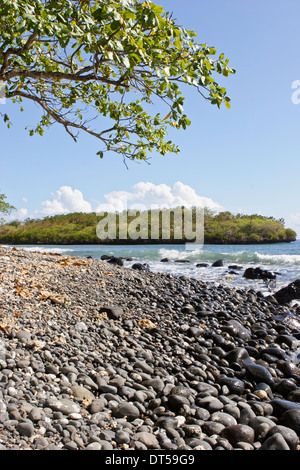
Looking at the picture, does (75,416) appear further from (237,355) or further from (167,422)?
(237,355)

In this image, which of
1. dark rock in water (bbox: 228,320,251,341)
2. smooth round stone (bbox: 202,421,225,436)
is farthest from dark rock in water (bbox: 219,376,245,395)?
dark rock in water (bbox: 228,320,251,341)

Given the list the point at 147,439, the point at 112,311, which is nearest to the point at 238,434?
the point at 147,439

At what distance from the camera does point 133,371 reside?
4.57 meters

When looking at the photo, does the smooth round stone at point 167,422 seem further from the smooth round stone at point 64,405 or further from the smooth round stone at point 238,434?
the smooth round stone at point 64,405

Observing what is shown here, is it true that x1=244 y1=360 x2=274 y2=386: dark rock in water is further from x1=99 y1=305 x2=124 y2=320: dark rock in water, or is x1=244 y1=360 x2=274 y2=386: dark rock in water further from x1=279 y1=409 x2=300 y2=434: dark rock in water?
x1=99 y1=305 x2=124 y2=320: dark rock in water

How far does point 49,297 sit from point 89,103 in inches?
229

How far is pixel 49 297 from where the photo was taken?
6.36 metres

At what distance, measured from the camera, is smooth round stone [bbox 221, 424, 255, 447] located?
3.38m

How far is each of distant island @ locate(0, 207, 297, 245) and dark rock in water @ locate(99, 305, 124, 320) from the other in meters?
52.7

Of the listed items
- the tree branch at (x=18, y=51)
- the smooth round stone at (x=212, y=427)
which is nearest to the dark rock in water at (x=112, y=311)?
→ the smooth round stone at (x=212, y=427)

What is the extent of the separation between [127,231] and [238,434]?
2254 inches
